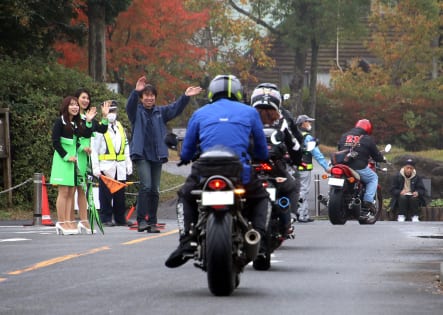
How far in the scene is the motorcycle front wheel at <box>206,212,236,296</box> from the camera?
10391 mm

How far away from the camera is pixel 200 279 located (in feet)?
39.7

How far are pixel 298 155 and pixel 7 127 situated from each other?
47.4 feet

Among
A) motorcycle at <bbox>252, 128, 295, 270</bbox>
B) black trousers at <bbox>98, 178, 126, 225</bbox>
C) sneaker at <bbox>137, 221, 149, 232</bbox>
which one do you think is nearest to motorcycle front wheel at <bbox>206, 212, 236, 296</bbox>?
motorcycle at <bbox>252, 128, 295, 270</bbox>

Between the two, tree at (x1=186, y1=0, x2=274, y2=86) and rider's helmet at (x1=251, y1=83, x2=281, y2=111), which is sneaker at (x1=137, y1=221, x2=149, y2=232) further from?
tree at (x1=186, y1=0, x2=274, y2=86)

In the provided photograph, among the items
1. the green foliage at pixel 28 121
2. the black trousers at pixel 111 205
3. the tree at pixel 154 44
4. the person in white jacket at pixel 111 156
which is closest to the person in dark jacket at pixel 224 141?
the person in white jacket at pixel 111 156

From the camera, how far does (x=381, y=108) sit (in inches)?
2343

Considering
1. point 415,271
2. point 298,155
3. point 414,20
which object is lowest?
point 415,271

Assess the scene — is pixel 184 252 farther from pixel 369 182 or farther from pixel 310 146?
pixel 369 182

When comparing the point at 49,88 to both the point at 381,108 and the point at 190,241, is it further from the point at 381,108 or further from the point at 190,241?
the point at 381,108

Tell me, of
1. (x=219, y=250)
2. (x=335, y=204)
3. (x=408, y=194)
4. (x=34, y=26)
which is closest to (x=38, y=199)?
(x=335, y=204)

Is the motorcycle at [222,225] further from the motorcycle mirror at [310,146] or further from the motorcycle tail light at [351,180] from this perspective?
the motorcycle tail light at [351,180]

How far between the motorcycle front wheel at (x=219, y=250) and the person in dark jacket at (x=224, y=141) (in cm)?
55

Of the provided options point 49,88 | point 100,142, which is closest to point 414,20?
point 49,88

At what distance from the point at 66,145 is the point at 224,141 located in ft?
25.7
